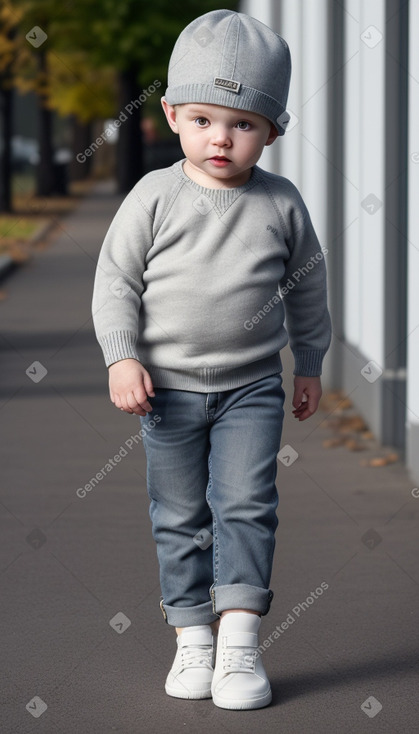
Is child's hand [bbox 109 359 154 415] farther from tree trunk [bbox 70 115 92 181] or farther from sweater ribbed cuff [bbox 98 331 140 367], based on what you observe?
tree trunk [bbox 70 115 92 181]

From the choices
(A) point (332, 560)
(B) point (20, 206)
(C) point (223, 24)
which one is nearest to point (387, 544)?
(A) point (332, 560)

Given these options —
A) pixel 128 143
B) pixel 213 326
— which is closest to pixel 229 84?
pixel 213 326

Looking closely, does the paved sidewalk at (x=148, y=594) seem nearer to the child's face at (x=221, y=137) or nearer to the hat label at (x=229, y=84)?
the child's face at (x=221, y=137)

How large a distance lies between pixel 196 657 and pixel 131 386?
2.53 feet

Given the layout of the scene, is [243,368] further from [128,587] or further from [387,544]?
[387,544]

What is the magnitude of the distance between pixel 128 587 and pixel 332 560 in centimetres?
76

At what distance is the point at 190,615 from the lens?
3734 millimetres

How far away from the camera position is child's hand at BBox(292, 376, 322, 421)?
3.86 m

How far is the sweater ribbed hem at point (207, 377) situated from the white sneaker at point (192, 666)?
66 centimetres

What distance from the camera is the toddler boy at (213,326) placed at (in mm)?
3484

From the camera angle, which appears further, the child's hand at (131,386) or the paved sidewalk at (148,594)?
the paved sidewalk at (148,594)

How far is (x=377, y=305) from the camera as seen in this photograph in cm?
741

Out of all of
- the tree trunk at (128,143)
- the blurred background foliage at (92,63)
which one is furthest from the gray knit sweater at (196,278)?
the tree trunk at (128,143)

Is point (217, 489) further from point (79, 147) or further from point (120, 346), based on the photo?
point (79, 147)
